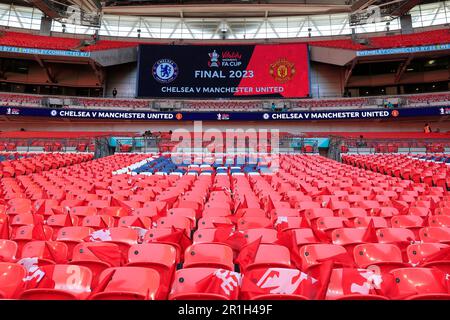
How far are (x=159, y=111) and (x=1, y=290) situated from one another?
24.4 m

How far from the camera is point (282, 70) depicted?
26984mm

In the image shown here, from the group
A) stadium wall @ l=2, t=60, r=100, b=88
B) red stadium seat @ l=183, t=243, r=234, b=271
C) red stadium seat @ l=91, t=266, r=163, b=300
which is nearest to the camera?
red stadium seat @ l=91, t=266, r=163, b=300

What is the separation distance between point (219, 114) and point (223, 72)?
4587mm

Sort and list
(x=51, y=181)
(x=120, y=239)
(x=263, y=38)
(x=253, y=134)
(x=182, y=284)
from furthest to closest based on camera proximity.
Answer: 1. (x=263, y=38)
2. (x=253, y=134)
3. (x=51, y=181)
4. (x=120, y=239)
5. (x=182, y=284)

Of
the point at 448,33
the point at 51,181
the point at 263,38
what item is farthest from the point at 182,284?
the point at 448,33

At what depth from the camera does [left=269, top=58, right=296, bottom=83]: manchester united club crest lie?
88.2 feet

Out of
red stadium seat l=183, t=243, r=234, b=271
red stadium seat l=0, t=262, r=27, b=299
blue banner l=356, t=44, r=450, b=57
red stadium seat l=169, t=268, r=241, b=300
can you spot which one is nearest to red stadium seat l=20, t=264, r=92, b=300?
red stadium seat l=0, t=262, r=27, b=299

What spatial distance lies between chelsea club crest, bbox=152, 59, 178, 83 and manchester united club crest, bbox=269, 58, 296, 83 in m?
8.92

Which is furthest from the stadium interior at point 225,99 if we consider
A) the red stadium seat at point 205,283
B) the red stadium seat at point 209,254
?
the red stadium seat at point 205,283

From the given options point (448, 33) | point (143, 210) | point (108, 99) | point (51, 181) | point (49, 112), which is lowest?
point (143, 210)

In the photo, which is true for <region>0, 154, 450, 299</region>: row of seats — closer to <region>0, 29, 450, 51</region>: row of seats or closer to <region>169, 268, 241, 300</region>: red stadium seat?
<region>169, 268, 241, 300</region>: red stadium seat

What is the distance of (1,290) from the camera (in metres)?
2.30

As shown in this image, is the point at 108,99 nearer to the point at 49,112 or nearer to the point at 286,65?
the point at 49,112

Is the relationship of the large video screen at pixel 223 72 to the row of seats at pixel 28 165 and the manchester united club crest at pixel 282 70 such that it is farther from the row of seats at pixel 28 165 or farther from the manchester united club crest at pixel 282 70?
the row of seats at pixel 28 165
